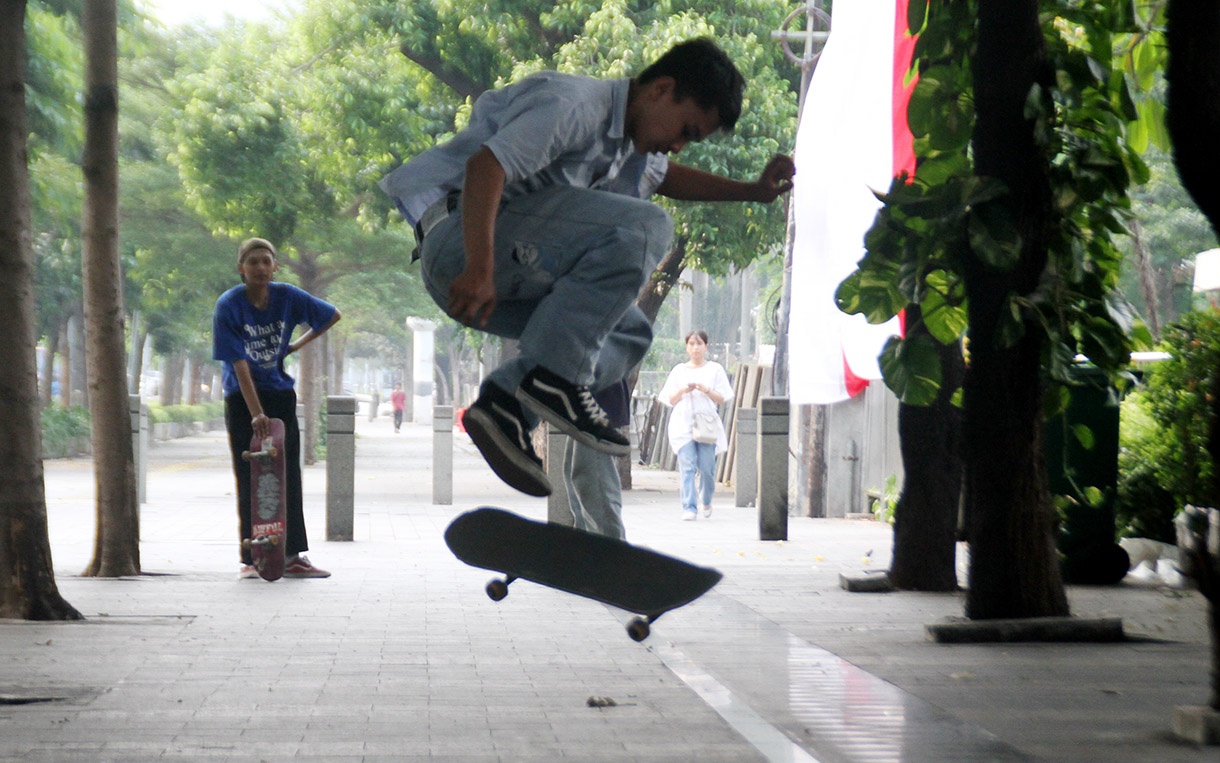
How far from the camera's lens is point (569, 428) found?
369cm

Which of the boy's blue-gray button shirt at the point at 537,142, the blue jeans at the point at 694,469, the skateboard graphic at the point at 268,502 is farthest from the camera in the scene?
the blue jeans at the point at 694,469

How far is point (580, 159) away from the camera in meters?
3.77

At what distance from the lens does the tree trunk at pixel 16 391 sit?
599cm

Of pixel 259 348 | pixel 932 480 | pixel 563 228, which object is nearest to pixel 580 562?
pixel 563 228

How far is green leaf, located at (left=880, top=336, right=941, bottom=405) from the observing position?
6105mm

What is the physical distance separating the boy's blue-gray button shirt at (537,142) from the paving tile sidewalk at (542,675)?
159cm

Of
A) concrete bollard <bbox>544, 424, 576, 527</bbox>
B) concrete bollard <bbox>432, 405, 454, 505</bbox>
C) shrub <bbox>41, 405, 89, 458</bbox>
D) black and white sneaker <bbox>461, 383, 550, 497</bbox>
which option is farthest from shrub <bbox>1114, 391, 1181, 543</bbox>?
shrub <bbox>41, 405, 89, 458</bbox>

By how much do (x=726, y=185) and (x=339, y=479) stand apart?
23.9ft

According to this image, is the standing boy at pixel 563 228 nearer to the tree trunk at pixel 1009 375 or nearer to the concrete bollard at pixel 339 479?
the tree trunk at pixel 1009 375

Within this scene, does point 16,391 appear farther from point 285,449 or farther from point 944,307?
point 944,307

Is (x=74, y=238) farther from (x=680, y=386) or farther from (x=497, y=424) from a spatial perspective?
(x=497, y=424)

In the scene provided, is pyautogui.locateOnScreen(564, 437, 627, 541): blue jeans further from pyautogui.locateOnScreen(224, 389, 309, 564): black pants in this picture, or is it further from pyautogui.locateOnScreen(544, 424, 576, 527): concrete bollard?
pyautogui.locateOnScreen(544, 424, 576, 527): concrete bollard

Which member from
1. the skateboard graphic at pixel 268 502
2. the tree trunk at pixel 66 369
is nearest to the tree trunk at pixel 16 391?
the skateboard graphic at pixel 268 502

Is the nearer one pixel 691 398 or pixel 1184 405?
pixel 1184 405
